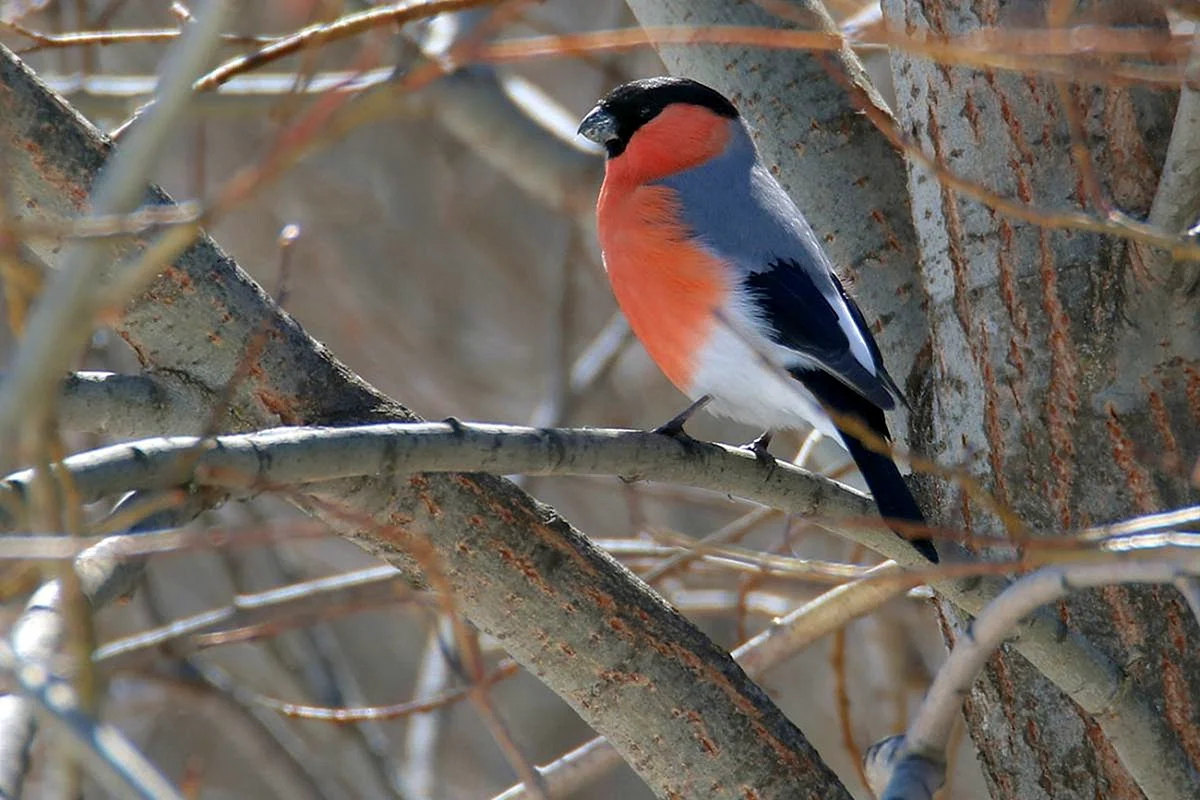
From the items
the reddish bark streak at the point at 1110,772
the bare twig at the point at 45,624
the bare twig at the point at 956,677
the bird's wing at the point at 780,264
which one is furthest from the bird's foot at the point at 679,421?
the bare twig at the point at 956,677

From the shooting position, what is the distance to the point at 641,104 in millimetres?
3266

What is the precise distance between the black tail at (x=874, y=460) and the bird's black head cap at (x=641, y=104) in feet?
2.45

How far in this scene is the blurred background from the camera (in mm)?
4676

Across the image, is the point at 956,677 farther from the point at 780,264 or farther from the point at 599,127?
the point at 599,127

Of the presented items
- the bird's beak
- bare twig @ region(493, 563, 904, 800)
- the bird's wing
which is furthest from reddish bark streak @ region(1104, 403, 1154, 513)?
the bird's beak

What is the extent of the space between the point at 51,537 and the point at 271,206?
5762 millimetres

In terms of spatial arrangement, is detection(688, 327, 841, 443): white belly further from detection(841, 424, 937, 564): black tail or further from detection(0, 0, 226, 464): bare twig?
detection(0, 0, 226, 464): bare twig

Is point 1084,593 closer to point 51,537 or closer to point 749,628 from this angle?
point 51,537

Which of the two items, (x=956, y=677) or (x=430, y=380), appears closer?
(x=956, y=677)

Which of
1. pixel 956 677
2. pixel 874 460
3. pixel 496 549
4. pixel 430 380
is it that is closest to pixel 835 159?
pixel 874 460

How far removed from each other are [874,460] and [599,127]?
4.26ft

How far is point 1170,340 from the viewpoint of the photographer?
213 cm

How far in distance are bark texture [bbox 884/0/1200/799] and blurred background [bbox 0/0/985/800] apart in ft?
6.48

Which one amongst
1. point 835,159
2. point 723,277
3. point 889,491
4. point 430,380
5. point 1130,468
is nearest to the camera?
point 1130,468
